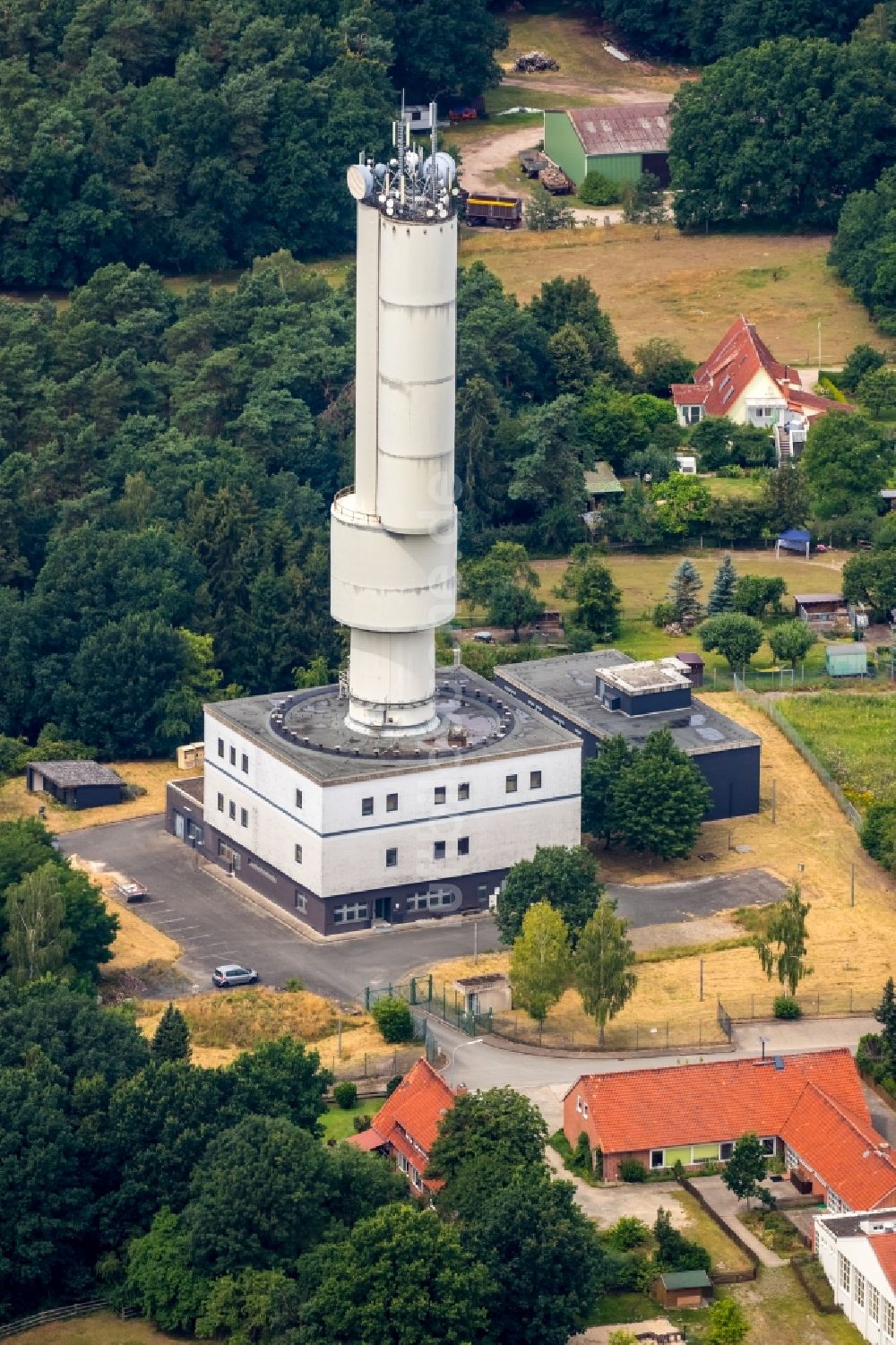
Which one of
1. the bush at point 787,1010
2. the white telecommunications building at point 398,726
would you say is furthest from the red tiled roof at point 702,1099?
the white telecommunications building at point 398,726

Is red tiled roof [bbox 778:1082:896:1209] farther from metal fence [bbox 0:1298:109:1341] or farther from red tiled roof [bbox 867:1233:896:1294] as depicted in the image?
metal fence [bbox 0:1298:109:1341]

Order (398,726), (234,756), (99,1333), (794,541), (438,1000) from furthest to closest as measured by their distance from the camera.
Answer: (794,541)
(234,756)
(398,726)
(438,1000)
(99,1333)

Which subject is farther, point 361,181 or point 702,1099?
point 361,181

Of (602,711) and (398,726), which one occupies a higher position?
(398,726)

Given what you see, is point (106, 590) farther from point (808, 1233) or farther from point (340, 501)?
point (808, 1233)

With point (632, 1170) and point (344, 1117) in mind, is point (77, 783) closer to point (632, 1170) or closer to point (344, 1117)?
point (344, 1117)

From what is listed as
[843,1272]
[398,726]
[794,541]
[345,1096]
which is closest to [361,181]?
[398,726]
